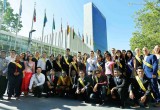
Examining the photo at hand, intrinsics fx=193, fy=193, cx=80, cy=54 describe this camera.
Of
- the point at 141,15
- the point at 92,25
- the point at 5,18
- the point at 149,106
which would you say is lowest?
the point at 149,106

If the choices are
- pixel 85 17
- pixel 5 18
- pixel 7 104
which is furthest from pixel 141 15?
pixel 85 17

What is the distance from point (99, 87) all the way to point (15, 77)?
11.3ft

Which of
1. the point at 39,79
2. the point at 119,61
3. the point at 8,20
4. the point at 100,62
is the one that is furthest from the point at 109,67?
the point at 8,20

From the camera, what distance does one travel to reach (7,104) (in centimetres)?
687

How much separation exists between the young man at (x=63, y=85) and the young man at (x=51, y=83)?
251mm

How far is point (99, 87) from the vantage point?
7531 mm

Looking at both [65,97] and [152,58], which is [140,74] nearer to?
[152,58]

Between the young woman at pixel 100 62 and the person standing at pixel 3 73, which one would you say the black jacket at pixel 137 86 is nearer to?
the young woman at pixel 100 62

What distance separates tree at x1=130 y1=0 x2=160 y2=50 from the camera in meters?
22.7

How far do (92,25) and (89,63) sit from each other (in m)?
76.9

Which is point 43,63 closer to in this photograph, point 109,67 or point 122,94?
point 109,67

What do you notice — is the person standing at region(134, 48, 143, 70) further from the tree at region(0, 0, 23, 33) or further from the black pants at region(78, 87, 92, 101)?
the tree at region(0, 0, 23, 33)

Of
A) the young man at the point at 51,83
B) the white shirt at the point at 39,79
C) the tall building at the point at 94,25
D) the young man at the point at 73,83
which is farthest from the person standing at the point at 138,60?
the tall building at the point at 94,25

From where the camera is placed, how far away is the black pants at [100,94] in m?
7.16
